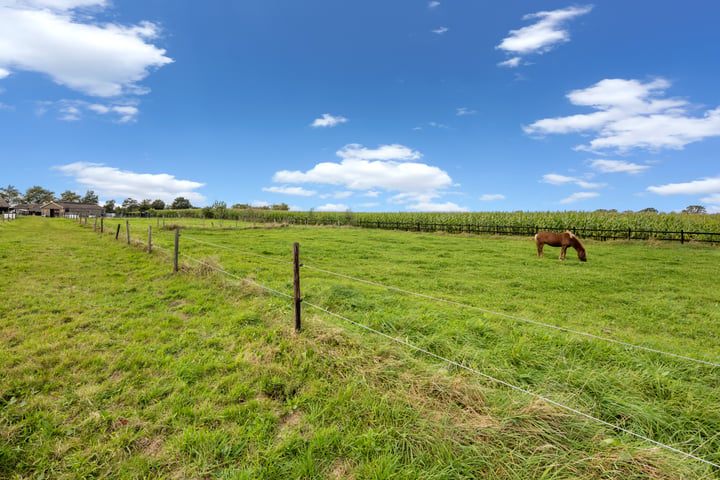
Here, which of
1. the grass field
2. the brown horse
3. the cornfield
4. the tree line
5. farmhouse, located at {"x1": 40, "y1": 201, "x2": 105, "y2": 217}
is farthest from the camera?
the tree line

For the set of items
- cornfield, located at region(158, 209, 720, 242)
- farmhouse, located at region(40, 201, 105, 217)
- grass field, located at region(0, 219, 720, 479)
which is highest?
farmhouse, located at region(40, 201, 105, 217)

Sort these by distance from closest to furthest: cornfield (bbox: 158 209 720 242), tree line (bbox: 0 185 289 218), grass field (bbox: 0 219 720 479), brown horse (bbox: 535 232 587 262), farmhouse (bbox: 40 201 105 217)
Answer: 1. grass field (bbox: 0 219 720 479)
2. brown horse (bbox: 535 232 587 262)
3. cornfield (bbox: 158 209 720 242)
4. farmhouse (bbox: 40 201 105 217)
5. tree line (bbox: 0 185 289 218)

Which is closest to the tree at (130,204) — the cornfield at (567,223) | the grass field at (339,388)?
the cornfield at (567,223)

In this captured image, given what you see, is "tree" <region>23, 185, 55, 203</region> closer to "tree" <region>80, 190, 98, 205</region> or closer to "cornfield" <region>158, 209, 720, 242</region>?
"tree" <region>80, 190, 98, 205</region>

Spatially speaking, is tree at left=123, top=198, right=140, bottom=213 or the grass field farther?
tree at left=123, top=198, right=140, bottom=213

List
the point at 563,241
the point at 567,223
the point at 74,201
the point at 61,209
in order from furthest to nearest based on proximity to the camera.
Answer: the point at 74,201 < the point at 61,209 < the point at 567,223 < the point at 563,241

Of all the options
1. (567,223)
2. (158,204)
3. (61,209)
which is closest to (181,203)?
(158,204)

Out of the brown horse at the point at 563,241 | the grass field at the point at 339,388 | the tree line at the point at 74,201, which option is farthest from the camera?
the tree line at the point at 74,201

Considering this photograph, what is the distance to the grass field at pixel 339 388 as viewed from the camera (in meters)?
2.47

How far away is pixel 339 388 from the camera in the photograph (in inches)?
131

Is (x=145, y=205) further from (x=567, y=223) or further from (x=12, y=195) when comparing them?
(x=567, y=223)

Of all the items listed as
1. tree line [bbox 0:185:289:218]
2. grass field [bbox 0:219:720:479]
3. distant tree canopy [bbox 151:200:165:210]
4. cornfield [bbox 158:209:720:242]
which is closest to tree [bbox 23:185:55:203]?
tree line [bbox 0:185:289:218]

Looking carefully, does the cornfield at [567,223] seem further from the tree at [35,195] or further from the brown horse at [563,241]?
the tree at [35,195]

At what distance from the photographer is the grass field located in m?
2.47
